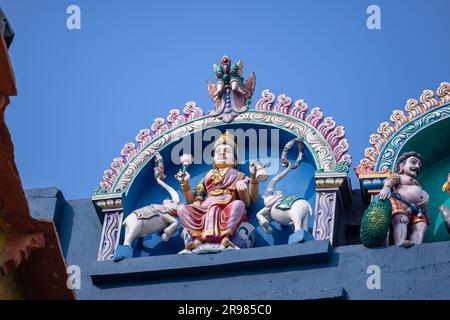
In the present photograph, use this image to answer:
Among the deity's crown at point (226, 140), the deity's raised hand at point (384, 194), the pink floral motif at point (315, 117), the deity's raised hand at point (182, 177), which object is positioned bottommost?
the deity's raised hand at point (384, 194)

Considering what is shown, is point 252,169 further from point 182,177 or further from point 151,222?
point 151,222

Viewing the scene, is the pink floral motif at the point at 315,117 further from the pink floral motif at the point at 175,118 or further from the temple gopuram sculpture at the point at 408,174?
the pink floral motif at the point at 175,118

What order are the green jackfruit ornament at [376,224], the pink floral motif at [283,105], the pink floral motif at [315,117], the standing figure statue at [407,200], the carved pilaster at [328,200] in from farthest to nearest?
the pink floral motif at [283,105] < the pink floral motif at [315,117] < the carved pilaster at [328,200] < the standing figure statue at [407,200] < the green jackfruit ornament at [376,224]

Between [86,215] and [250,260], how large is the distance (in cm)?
248

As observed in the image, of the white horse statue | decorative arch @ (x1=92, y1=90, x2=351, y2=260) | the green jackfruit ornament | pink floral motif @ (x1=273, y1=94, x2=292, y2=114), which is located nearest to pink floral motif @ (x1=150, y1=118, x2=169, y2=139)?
decorative arch @ (x1=92, y1=90, x2=351, y2=260)

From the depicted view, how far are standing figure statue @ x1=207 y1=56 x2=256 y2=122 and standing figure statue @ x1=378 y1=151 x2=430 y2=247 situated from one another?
211 centimetres

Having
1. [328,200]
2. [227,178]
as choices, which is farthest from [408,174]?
[227,178]

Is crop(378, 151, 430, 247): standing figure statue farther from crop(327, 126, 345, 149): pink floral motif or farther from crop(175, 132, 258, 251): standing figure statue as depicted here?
crop(175, 132, 258, 251): standing figure statue

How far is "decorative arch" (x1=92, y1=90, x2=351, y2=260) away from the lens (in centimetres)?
1411

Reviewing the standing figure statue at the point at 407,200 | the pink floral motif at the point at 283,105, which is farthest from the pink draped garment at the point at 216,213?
the standing figure statue at the point at 407,200

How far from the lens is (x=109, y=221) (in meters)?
14.7

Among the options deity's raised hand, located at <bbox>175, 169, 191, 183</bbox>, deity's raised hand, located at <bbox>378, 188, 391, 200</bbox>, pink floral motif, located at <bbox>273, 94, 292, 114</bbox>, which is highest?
pink floral motif, located at <bbox>273, 94, 292, 114</bbox>

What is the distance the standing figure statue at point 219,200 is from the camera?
547 inches

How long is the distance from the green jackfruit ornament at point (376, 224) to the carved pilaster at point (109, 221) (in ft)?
9.05
